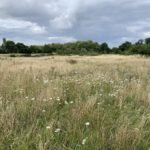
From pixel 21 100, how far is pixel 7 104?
288mm

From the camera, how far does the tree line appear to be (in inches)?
3404

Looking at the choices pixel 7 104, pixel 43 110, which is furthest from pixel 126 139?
pixel 7 104

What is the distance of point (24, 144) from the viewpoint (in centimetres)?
370

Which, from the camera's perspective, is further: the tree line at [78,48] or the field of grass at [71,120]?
the tree line at [78,48]

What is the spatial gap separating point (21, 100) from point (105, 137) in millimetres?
1843

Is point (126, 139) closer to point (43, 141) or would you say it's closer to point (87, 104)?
point (43, 141)

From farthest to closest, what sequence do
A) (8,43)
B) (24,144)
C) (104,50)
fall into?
1. (104,50)
2. (8,43)
3. (24,144)

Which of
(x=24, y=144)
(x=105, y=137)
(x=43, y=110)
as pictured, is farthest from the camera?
(x=43, y=110)

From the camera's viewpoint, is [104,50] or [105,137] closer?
[105,137]

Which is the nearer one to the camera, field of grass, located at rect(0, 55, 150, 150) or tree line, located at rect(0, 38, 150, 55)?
field of grass, located at rect(0, 55, 150, 150)

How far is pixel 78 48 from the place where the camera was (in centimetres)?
10550

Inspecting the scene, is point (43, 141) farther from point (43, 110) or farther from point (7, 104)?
point (7, 104)

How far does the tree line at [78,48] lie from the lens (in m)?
86.5

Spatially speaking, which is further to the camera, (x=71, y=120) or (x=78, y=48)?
(x=78, y=48)
